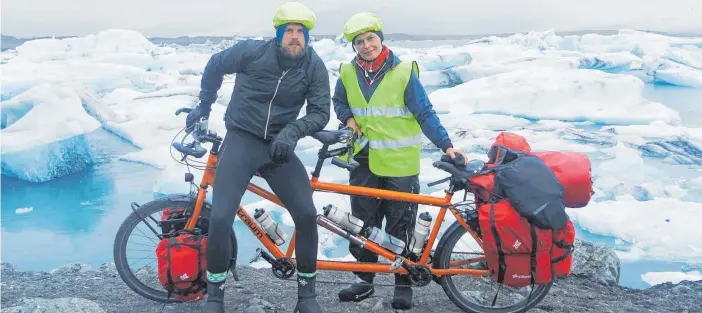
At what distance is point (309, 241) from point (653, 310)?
236 cm

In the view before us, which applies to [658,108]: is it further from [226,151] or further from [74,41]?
[74,41]

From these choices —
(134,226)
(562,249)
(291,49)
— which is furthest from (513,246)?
(134,226)

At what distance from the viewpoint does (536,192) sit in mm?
2723

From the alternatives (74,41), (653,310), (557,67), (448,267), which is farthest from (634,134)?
(74,41)

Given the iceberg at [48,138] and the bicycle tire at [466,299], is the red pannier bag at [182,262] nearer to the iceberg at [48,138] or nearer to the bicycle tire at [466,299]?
Result: the bicycle tire at [466,299]

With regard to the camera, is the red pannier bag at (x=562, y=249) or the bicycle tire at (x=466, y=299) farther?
the bicycle tire at (x=466, y=299)

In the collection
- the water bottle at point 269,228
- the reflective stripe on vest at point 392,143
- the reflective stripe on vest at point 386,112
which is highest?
the reflective stripe on vest at point 386,112

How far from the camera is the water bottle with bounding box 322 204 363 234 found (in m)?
3.06

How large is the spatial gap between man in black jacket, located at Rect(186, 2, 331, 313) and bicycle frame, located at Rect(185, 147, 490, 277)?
173mm

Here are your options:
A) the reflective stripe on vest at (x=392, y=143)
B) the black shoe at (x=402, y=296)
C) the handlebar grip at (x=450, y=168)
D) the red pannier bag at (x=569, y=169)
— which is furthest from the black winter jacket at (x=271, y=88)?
the black shoe at (x=402, y=296)

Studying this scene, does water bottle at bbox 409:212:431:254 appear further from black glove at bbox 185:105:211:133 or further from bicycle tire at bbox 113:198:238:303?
black glove at bbox 185:105:211:133

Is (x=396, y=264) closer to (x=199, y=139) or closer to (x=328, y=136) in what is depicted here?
(x=328, y=136)

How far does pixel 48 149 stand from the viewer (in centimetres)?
1250

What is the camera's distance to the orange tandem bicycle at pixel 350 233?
293 centimetres
